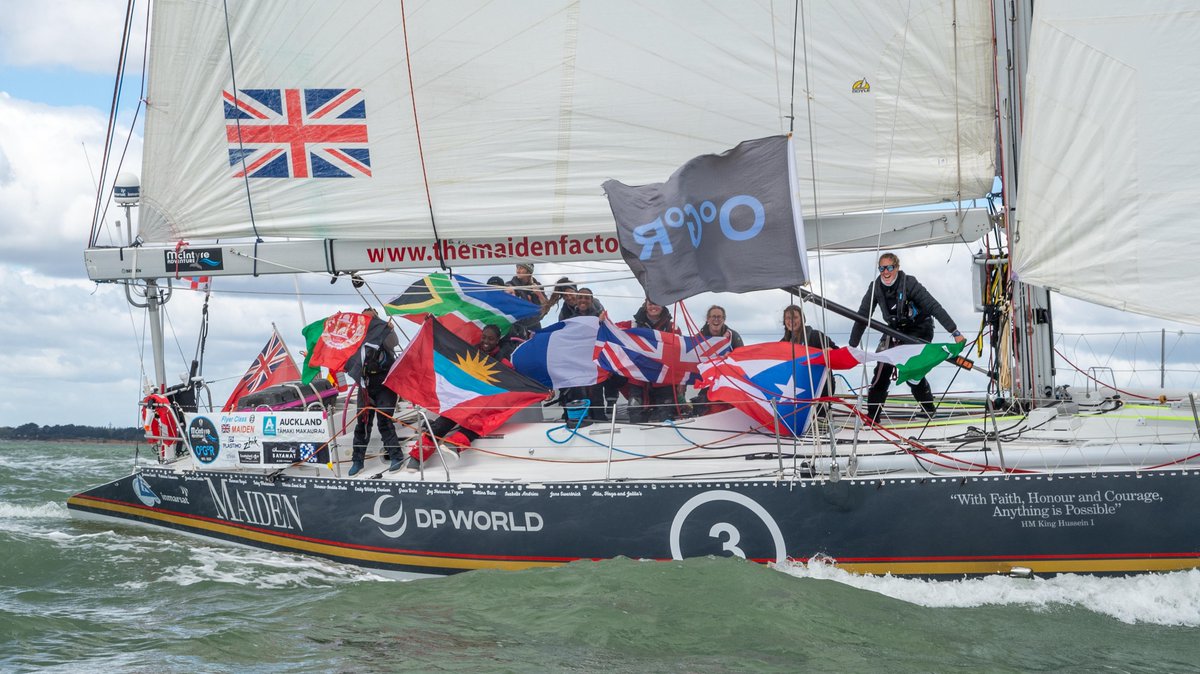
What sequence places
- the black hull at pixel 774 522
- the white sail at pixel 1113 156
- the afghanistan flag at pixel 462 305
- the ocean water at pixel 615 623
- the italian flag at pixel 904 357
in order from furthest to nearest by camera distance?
the afghanistan flag at pixel 462 305 → the italian flag at pixel 904 357 → the white sail at pixel 1113 156 → the black hull at pixel 774 522 → the ocean water at pixel 615 623

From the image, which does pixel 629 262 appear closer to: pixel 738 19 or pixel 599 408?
pixel 599 408

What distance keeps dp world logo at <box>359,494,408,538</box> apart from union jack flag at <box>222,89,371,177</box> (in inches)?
121

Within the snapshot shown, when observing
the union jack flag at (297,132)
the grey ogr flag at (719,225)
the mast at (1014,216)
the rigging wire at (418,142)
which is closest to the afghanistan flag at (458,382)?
the rigging wire at (418,142)

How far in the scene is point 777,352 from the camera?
8633mm

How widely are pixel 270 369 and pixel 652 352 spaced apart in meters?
4.33

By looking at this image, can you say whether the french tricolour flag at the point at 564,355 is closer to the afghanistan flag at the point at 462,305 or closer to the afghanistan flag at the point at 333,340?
the afghanistan flag at the point at 462,305

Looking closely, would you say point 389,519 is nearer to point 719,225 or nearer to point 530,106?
point 719,225

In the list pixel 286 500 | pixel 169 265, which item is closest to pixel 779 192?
pixel 286 500

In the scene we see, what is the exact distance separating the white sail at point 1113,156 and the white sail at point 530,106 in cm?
167

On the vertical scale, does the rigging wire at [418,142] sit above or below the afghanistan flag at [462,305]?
above

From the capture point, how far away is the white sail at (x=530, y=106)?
9.22m

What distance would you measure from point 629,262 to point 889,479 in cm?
230

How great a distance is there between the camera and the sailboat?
724cm

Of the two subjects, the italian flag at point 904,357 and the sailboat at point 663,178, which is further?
the italian flag at point 904,357
